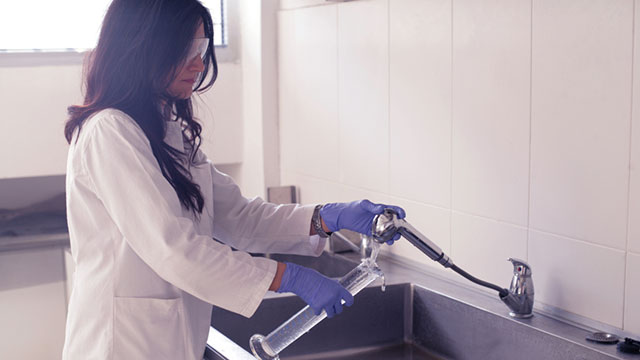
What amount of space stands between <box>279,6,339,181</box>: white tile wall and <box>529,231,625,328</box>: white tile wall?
813mm

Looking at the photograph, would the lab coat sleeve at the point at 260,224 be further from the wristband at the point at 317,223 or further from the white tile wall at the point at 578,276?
the white tile wall at the point at 578,276

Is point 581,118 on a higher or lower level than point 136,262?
higher

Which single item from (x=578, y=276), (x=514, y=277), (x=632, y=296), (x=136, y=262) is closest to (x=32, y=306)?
(x=136, y=262)

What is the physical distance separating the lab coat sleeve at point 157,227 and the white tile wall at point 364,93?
845 millimetres

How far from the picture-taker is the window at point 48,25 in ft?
7.84

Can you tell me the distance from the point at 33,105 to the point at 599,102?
5.55 ft

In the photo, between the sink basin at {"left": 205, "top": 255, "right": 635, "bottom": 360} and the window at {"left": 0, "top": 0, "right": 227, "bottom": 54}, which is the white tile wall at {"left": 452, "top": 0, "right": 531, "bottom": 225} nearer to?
the sink basin at {"left": 205, "top": 255, "right": 635, "bottom": 360}

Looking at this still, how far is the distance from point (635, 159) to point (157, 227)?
81 centimetres

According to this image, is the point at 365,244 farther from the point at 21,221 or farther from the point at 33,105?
the point at 21,221

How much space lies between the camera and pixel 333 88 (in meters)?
2.19

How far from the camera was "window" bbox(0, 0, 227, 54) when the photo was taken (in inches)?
94.1

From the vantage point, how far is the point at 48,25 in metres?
2.46

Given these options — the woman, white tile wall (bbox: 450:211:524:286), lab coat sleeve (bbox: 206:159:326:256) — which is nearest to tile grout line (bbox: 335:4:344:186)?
white tile wall (bbox: 450:211:524:286)

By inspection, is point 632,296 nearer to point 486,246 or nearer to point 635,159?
point 635,159
